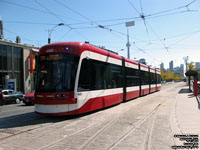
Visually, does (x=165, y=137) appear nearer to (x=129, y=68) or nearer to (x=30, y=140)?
(x=30, y=140)

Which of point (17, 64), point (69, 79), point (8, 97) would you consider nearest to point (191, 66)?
point (17, 64)

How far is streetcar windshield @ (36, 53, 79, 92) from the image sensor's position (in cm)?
817

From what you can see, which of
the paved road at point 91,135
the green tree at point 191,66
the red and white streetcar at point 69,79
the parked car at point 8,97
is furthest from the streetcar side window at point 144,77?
the green tree at point 191,66

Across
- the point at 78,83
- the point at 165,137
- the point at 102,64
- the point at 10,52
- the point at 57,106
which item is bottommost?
the point at 165,137

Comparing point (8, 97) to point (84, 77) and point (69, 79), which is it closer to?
point (84, 77)

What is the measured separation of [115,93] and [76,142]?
7216 millimetres

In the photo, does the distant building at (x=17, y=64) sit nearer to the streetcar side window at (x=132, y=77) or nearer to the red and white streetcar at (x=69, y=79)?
the streetcar side window at (x=132, y=77)

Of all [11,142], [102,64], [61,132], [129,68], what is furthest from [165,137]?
[129,68]

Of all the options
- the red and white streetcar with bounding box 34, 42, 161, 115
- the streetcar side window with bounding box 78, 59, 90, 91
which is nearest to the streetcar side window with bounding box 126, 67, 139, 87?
the red and white streetcar with bounding box 34, 42, 161, 115

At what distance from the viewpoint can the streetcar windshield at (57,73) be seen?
8.17 metres

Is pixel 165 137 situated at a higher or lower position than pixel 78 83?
lower

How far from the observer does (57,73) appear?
8.27m

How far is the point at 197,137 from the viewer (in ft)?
18.1

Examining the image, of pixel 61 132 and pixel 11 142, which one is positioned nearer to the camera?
pixel 11 142
